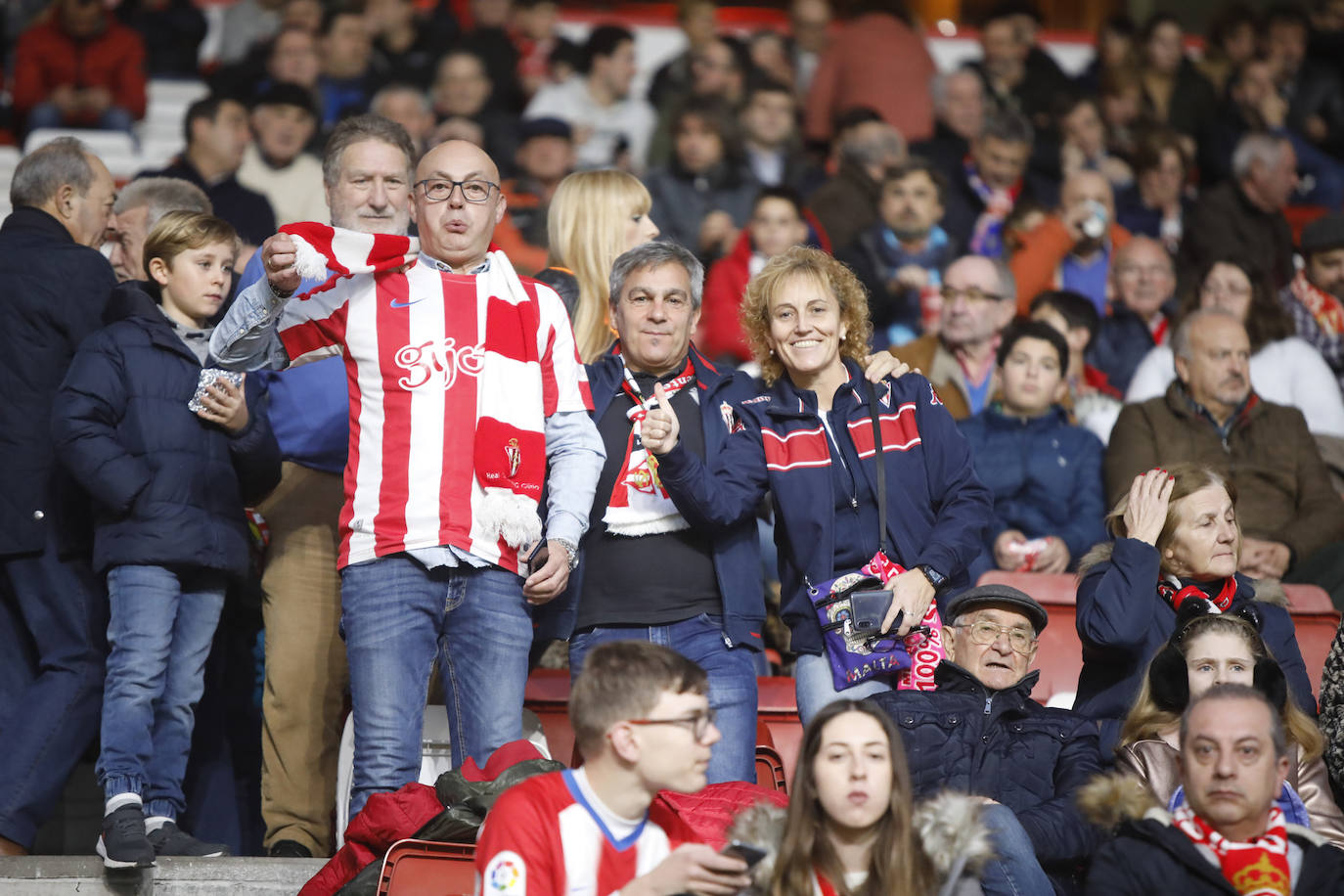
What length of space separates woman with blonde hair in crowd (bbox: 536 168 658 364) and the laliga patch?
228 cm

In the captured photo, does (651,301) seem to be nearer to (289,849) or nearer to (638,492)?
(638,492)

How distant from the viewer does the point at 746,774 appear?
4.57 meters

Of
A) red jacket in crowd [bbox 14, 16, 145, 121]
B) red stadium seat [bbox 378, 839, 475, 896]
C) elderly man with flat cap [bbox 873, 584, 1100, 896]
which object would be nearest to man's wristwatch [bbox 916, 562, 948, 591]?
elderly man with flat cap [bbox 873, 584, 1100, 896]

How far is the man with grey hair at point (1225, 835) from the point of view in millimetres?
3730

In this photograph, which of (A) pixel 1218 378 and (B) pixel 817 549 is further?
(A) pixel 1218 378

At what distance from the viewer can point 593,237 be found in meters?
5.48

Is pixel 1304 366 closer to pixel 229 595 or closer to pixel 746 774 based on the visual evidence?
pixel 746 774

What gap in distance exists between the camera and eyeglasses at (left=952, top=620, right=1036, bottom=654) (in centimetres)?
462

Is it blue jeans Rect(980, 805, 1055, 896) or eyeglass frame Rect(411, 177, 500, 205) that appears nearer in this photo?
blue jeans Rect(980, 805, 1055, 896)

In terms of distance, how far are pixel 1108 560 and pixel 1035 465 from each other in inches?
56.0

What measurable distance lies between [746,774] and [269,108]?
5505 millimetres

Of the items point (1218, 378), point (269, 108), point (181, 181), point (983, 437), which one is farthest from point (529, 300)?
point (269, 108)

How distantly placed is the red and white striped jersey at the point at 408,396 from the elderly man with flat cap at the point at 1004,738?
3.88 feet

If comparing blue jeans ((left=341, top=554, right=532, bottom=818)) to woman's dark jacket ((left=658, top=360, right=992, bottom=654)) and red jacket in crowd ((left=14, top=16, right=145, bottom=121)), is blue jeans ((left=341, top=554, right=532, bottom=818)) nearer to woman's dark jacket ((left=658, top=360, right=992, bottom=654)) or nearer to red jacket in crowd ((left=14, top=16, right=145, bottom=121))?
woman's dark jacket ((left=658, top=360, right=992, bottom=654))
